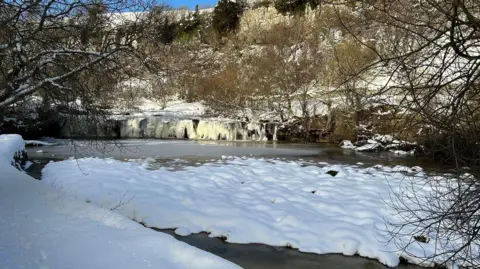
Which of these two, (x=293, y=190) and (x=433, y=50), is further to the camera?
(x=293, y=190)

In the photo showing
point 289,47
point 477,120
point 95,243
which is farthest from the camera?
point 289,47

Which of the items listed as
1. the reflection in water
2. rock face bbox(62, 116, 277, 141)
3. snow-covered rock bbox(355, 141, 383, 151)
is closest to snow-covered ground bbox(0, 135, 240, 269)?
the reflection in water

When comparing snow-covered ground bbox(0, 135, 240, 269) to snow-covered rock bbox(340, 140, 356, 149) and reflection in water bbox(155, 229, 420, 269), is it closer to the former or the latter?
reflection in water bbox(155, 229, 420, 269)

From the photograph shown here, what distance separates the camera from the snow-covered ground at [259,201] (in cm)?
628

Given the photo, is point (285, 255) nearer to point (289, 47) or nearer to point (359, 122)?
point (359, 122)

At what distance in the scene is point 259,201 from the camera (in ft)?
26.8

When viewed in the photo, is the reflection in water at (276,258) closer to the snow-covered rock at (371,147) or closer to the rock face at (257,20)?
the snow-covered rock at (371,147)

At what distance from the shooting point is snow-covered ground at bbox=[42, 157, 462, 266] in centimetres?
628

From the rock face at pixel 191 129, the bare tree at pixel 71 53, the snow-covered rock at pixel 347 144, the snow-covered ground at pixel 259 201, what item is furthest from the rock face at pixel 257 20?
the bare tree at pixel 71 53

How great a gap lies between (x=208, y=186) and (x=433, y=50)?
723cm

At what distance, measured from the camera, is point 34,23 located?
676 cm

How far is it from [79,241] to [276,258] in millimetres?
2582

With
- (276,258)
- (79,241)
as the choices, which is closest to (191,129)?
(276,258)

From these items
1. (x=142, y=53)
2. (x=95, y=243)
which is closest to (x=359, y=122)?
(x=142, y=53)
